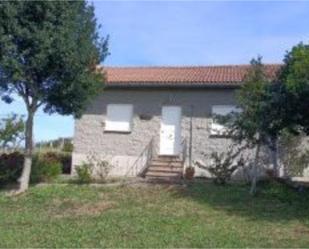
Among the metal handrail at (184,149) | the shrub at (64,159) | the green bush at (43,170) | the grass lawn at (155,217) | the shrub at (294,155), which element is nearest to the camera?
the grass lawn at (155,217)

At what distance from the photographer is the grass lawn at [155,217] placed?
13.5m

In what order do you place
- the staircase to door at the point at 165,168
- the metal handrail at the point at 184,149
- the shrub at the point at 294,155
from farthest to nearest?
the metal handrail at the point at 184,149 < the shrub at the point at 294,155 < the staircase to door at the point at 165,168

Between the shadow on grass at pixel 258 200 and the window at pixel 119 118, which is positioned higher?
the window at pixel 119 118

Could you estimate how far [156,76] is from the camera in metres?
26.2

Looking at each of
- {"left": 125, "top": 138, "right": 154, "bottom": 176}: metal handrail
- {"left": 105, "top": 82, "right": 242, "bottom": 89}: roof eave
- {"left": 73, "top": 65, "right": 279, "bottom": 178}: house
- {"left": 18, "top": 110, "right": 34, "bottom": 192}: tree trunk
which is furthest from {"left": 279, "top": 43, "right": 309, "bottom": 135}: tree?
{"left": 125, "top": 138, "right": 154, "bottom": 176}: metal handrail

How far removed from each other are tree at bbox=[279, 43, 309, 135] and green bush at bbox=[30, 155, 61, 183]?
30.0 feet

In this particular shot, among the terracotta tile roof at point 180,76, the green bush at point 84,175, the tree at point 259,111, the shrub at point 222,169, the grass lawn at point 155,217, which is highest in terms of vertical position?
the terracotta tile roof at point 180,76

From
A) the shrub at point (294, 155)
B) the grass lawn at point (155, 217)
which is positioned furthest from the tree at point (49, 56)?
the shrub at point (294, 155)

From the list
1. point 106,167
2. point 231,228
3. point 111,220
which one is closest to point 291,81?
point 231,228

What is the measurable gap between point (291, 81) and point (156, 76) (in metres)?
10.3

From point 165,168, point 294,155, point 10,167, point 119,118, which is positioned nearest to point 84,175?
point 10,167

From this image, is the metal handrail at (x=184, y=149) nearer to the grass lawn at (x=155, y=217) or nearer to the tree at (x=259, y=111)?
the grass lawn at (x=155, y=217)

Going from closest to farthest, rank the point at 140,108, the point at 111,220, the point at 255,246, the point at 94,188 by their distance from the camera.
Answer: the point at 255,246
the point at 111,220
the point at 94,188
the point at 140,108

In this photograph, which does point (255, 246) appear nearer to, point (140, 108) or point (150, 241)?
point (150, 241)
